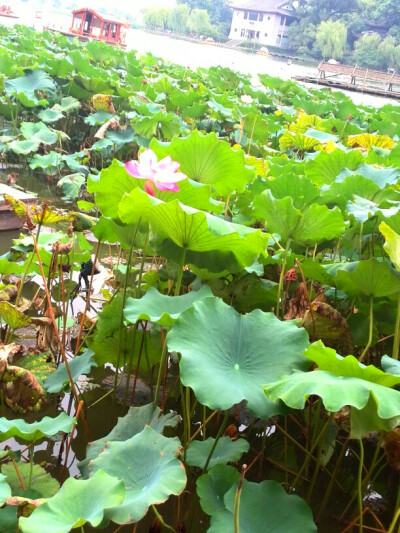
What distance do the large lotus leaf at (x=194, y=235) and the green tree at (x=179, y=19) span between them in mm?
57818

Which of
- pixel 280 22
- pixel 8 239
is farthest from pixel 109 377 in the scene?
pixel 280 22

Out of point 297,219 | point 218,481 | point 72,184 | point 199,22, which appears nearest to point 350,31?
point 199,22

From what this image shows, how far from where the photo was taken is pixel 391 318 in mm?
1459

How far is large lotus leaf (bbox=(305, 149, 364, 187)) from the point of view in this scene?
6.08 feet

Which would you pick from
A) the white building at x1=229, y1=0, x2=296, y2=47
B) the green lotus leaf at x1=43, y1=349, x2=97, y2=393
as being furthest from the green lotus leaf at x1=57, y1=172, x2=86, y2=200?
the white building at x1=229, y1=0, x2=296, y2=47

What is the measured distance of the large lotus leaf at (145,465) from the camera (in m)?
0.98

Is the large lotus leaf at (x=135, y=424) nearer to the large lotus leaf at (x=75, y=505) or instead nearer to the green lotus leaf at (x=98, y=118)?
the large lotus leaf at (x=75, y=505)

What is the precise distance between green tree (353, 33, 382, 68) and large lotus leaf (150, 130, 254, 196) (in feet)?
144

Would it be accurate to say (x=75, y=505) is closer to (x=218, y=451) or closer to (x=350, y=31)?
(x=218, y=451)

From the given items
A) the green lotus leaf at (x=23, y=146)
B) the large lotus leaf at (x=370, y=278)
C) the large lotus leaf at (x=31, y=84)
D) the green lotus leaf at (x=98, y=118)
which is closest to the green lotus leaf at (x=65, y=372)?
the large lotus leaf at (x=370, y=278)

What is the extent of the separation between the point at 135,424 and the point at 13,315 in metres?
0.57

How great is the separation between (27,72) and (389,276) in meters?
5.02

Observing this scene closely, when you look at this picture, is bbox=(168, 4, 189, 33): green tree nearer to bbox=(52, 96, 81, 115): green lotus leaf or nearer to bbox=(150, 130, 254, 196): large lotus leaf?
bbox=(52, 96, 81, 115): green lotus leaf

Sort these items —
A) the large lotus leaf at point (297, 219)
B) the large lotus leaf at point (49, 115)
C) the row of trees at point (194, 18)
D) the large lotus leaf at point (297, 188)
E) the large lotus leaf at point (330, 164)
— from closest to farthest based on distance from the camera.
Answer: the large lotus leaf at point (297, 219), the large lotus leaf at point (297, 188), the large lotus leaf at point (330, 164), the large lotus leaf at point (49, 115), the row of trees at point (194, 18)
